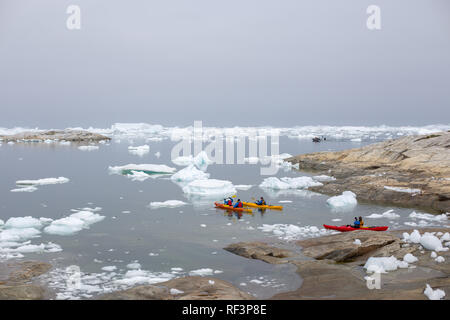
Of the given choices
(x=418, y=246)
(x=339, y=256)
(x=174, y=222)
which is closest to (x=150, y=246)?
(x=174, y=222)

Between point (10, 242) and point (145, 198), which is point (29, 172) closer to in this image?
point (145, 198)

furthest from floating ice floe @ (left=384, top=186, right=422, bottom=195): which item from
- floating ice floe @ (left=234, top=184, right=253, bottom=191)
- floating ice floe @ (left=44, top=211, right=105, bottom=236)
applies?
floating ice floe @ (left=44, top=211, right=105, bottom=236)

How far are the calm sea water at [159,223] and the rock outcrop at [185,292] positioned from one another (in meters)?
1.16

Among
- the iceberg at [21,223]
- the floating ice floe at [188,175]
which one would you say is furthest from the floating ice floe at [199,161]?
the iceberg at [21,223]

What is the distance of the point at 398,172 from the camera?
27.5 meters

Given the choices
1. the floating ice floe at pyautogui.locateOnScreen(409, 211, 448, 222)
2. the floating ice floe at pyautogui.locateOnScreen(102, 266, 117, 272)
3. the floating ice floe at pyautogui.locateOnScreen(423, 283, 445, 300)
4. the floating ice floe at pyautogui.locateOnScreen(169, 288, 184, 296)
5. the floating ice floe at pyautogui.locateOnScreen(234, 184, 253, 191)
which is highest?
the floating ice floe at pyautogui.locateOnScreen(423, 283, 445, 300)

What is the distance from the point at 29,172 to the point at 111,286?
29.3m

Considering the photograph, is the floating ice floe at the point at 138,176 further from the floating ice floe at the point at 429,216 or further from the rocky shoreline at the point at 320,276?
the floating ice floe at the point at 429,216

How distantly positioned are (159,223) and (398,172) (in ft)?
58.4

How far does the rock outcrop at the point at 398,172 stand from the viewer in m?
22.7

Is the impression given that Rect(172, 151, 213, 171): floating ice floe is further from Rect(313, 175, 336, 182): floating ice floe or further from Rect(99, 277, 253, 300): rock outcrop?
Rect(99, 277, 253, 300): rock outcrop

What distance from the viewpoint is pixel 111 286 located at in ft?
35.9

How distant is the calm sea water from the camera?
12.8 m

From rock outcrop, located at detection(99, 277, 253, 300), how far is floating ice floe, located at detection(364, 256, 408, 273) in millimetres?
3835
